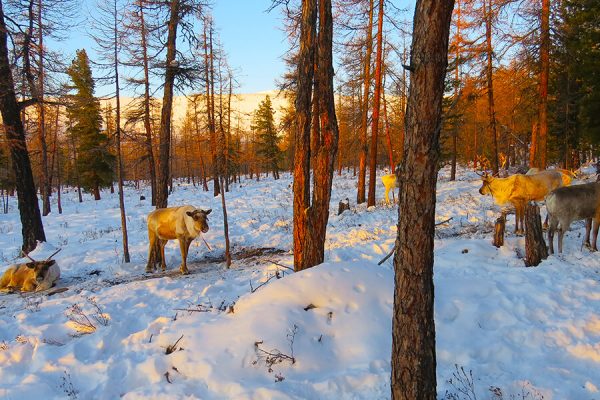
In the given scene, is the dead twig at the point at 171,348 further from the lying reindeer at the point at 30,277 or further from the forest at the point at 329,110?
the lying reindeer at the point at 30,277

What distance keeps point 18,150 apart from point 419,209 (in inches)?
553

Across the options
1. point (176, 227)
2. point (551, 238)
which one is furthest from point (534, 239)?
point (176, 227)

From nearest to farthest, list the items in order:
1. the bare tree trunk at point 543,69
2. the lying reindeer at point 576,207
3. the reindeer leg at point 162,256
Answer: the lying reindeer at point 576,207 < the reindeer leg at point 162,256 < the bare tree trunk at point 543,69

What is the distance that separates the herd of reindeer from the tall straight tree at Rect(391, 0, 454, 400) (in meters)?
6.28

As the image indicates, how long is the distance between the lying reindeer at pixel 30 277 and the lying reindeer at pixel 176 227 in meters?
2.41

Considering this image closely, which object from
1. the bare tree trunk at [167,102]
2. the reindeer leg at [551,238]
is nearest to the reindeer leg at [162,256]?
the bare tree trunk at [167,102]

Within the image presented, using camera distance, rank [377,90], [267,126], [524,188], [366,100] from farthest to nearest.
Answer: [267,126], [366,100], [377,90], [524,188]

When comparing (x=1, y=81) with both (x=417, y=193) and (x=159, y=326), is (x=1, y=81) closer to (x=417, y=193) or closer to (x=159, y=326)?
(x=159, y=326)

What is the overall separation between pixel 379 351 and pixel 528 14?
1516 centimetres

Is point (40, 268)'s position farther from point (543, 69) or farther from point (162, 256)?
point (543, 69)

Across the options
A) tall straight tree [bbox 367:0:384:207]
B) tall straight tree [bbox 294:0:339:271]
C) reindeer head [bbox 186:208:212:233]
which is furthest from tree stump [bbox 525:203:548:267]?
tall straight tree [bbox 367:0:384:207]

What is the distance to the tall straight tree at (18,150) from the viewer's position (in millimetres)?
11641

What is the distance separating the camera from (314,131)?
6.27 m

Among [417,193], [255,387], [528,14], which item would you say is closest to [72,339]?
[255,387]
